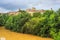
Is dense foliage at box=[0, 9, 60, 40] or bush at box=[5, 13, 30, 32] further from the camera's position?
bush at box=[5, 13, 30, 32]

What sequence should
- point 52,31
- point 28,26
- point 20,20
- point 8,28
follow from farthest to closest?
point 8,28 → point 20,20 → point 28,26 → point 52,31

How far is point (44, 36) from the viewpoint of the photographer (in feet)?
50.4

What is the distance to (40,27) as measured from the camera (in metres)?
16.0

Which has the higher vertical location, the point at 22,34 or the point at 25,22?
the point at 25,22

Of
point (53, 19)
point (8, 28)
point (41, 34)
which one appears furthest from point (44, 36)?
point (8, 28)

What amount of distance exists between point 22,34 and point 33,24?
155 cm

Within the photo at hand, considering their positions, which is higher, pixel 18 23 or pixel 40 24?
pixel 40 24

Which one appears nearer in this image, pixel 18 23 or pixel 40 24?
pixel 40 24

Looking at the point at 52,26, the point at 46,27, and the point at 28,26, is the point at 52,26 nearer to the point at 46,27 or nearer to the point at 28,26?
the point at 46,27

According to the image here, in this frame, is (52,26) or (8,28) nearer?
(52,26)

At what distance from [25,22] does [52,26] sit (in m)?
3.42

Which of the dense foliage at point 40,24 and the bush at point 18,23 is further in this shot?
the bush at point 18,23

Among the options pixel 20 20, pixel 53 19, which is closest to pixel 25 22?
pixel 20 20

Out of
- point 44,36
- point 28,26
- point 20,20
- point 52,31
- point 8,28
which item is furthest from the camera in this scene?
point 8,28
